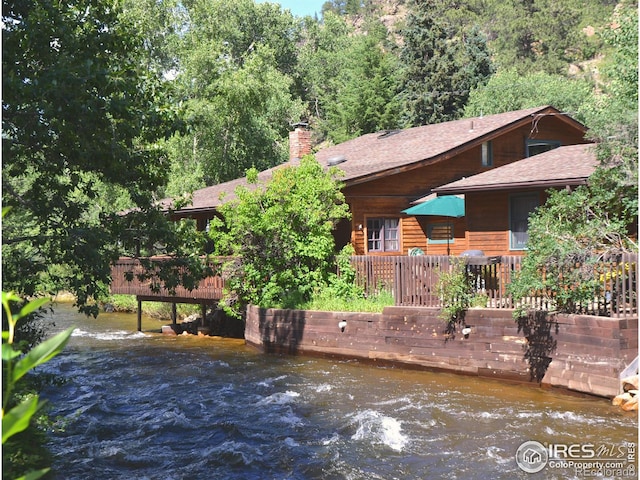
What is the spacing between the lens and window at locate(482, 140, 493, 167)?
88.9 feet

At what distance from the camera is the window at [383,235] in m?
24.6

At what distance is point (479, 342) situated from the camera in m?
15.9

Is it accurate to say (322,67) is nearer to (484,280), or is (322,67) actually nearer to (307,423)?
(484,280)

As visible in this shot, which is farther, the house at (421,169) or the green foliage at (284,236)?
the house at (421,169)

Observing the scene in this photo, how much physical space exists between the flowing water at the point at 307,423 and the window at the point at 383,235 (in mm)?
6679

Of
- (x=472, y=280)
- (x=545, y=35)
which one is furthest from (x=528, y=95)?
(x=545, y=35)

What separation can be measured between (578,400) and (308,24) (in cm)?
6386

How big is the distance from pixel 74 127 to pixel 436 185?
1718 centimetres

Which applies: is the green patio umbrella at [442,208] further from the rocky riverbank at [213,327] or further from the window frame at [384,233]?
the rocky riverbank at [213,327]

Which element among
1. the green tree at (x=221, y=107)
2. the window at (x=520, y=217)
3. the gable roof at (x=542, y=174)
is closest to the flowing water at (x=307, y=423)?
the gable roof at (x=542, y=174)

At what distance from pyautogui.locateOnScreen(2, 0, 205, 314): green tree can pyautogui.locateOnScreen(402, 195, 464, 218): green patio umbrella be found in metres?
10.9

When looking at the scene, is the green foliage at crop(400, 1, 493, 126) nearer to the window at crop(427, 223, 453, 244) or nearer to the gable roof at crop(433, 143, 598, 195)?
the window at crop(427, 223, 453, 244)

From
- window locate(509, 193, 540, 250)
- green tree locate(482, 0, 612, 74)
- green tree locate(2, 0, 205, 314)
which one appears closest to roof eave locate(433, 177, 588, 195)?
window locate(509, 193, 540, 250)

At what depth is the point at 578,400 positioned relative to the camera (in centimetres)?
1348
